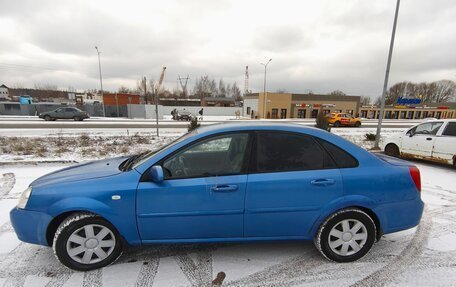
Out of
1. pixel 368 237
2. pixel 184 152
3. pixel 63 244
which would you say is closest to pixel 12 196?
pixel 63 244

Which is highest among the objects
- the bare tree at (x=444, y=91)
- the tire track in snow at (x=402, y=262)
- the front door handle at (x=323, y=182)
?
the bare tree at (x=444, y=91)

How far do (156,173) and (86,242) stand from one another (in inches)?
43.2

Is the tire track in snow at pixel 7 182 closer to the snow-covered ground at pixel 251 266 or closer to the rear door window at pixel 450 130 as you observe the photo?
the snow-covered ground at pixel 251 266

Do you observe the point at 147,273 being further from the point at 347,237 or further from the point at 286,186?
the point at 347,237

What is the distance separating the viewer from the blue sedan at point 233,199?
8.19 feet

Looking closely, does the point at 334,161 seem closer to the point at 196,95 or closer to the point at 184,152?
the point at 184,152

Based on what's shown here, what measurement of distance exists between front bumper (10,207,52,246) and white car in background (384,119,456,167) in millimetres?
8933

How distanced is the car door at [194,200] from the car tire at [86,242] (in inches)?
14.7

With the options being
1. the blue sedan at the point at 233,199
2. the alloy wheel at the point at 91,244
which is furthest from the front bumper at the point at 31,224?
the alloy wheel at the point at 91,244

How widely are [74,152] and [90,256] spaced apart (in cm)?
746

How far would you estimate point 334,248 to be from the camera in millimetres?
2789

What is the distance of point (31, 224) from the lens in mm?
2520

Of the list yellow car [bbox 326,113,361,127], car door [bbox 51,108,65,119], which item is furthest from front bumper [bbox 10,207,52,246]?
car door [bbox 51,108,65,119]

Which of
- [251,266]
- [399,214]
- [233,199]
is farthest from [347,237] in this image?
[233,199]
